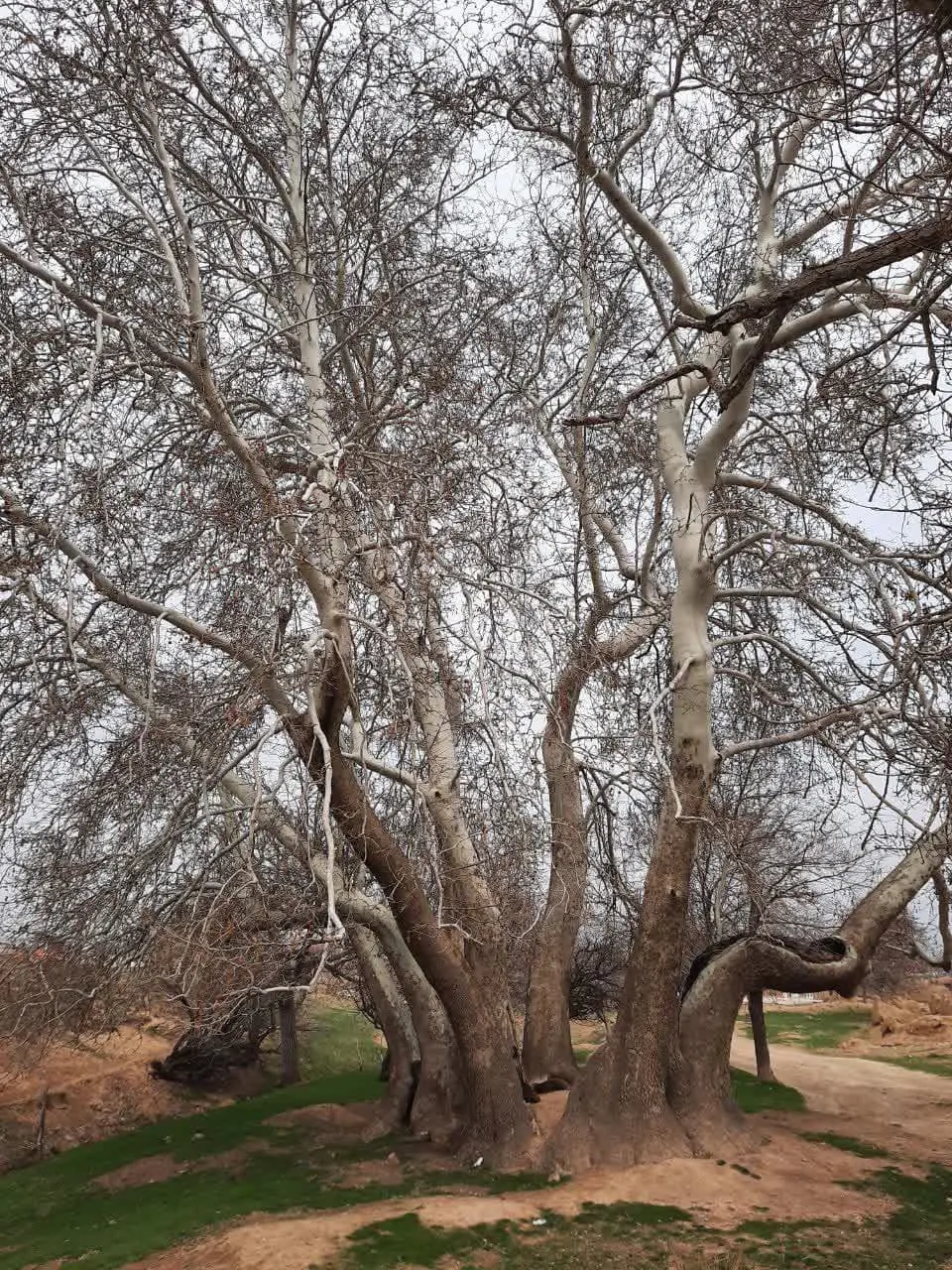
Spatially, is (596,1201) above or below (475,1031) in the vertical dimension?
below

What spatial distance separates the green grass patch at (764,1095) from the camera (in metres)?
11.0

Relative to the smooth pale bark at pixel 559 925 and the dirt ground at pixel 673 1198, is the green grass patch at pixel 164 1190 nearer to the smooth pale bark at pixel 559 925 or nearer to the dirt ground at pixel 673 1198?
the dirt ground at pixel 673 1198

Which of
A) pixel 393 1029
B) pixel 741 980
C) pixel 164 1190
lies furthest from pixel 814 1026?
pixel 164 1190

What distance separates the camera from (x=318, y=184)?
1027 cm

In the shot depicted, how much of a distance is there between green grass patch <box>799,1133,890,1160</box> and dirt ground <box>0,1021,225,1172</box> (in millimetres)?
9264

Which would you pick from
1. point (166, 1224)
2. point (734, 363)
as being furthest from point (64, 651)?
point (734, 363)

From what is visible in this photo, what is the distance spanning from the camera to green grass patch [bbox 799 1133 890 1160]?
884cm

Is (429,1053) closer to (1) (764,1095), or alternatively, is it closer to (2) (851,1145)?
(2) (851,1145)

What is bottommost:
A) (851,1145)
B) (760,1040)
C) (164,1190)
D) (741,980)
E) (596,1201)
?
(164,1190)

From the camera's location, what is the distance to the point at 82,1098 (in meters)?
15.0

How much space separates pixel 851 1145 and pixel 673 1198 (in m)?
2.72

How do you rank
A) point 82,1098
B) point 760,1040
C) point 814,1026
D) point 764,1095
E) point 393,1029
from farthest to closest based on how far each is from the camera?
1. point 814,1026
2. point 82,1098
3. point 760,1040
4. point 764,1095
5. point 393,1029

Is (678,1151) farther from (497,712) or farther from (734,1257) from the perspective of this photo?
(497,712)

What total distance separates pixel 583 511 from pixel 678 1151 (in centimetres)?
606
